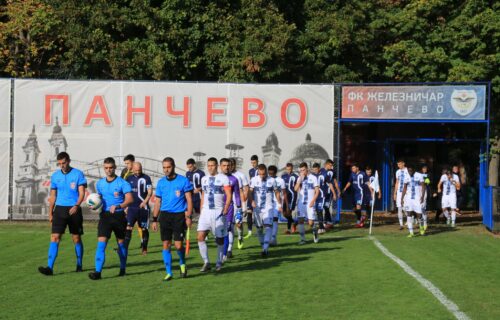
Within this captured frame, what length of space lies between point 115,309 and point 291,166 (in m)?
13.3

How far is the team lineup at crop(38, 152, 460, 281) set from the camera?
13906 mm

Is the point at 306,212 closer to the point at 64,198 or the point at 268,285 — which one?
the point at 268,285

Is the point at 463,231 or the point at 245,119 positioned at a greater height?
the point at 245,119

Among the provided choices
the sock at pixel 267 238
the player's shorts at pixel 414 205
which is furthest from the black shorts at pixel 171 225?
the player's shorts at pixel 414 205

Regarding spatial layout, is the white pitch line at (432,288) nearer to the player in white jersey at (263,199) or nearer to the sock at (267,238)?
the sock at (267,238)

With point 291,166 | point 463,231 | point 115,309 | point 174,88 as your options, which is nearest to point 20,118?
point 174,88

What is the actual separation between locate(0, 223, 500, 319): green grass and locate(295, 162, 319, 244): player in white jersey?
662mm

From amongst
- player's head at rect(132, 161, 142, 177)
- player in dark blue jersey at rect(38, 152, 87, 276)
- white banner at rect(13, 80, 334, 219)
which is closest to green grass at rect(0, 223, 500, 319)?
player in dark blue jersey at rect(38, 152, 87, 276)

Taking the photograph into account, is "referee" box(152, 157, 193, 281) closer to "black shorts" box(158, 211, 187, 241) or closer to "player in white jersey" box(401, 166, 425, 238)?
"black shorts" box(158, 211, 187, 241)

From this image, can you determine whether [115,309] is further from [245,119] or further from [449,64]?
[449,64]

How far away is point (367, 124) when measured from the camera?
34750 millimetres

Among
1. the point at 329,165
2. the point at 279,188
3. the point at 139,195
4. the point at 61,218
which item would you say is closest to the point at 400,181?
the point at 329,165

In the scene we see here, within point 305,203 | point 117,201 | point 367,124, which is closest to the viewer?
point 117,201

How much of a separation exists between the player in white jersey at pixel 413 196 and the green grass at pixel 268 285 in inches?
119
